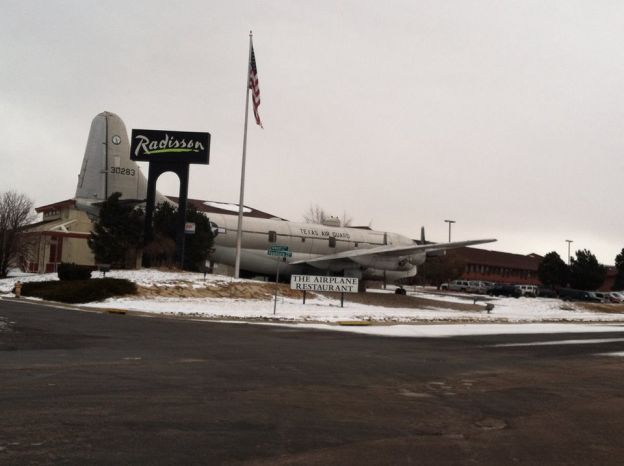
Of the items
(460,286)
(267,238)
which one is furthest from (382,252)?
(460,286)

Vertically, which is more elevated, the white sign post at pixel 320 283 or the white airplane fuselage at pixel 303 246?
the white airplane fuselage at pixel 303 246

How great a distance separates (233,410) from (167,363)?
4.54 metres

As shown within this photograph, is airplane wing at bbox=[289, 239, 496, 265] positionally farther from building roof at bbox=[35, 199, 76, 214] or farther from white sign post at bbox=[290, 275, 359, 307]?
building roof at bbox=[35, 199, 76, 214]

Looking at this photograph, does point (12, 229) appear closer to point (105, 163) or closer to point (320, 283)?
point (105, 163)

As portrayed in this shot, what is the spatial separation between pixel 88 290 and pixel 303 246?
2210 cm

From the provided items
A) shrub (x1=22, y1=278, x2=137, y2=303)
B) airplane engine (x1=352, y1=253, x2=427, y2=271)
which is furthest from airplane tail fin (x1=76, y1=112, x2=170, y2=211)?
airplane engine (x1=352, y1=253, x2=427, y2=271)

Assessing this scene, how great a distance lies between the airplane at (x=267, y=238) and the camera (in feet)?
138

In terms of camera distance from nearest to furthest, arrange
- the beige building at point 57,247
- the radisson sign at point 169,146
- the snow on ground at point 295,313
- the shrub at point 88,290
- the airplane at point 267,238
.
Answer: the snow on ground at point 295,313 < the shrub at point 88,290 < the radisson sign at point 169,146 < the airplane at point 267,238 < the beige building at point 57,247

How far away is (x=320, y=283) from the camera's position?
33156 mm

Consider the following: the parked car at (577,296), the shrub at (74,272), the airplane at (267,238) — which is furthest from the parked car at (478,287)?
the shrub at (74,272)

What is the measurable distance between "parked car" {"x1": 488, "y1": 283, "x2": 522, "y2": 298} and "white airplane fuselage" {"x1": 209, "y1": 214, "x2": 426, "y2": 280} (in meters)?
21.6

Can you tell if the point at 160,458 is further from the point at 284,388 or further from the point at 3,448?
the point at 284,388

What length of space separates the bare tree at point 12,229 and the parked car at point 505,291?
167 ft

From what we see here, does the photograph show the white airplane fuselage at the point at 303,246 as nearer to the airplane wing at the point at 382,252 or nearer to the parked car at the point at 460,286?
the airplane wing at the point at 382,252
